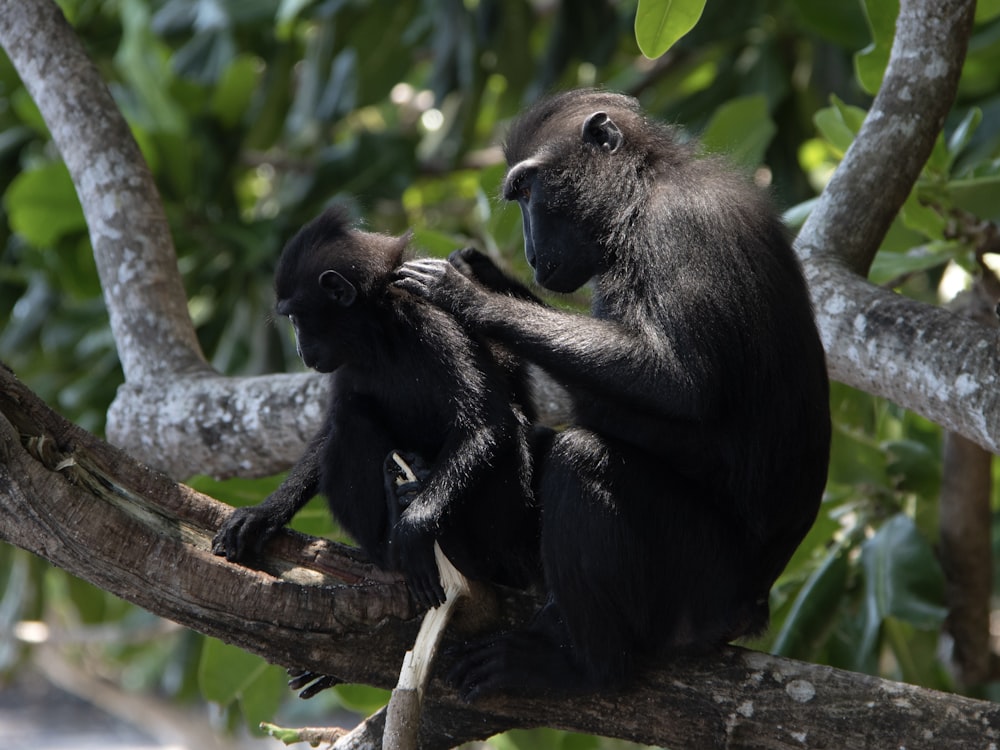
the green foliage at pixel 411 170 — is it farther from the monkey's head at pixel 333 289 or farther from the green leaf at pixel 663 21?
the green leaf at pixel 663 21

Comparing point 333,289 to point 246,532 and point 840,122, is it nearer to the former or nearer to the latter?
point 246,532

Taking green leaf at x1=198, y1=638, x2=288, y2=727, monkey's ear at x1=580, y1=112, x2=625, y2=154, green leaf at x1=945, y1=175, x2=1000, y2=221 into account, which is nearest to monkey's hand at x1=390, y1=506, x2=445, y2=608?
monkey's ear at x1=580, y1=112, x2=625, y2=154

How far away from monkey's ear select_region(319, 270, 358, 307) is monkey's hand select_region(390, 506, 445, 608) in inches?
25.8

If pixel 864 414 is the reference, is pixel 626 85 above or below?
above

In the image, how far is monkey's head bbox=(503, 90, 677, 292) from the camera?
3.14 meters

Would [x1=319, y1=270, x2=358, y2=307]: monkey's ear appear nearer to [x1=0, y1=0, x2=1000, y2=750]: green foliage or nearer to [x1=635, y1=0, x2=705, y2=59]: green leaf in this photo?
[x1=635, y1=0, x2=705, y2=59]: green leaf

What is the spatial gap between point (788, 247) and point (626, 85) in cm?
377

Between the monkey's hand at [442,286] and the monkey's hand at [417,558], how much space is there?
1.86 feet

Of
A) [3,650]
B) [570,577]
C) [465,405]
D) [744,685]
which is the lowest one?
[3,650]

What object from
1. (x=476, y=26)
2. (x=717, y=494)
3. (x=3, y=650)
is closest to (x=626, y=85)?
(x=476, y=26)

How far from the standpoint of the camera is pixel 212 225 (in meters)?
5.99

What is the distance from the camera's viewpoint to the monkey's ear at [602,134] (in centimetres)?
324

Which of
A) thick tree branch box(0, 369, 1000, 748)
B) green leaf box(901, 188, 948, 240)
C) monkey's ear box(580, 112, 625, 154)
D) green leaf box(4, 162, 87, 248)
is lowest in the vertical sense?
thick tree branch box(0, 369, 1000, 748)

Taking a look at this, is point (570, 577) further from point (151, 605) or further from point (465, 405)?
point (151, 605)
